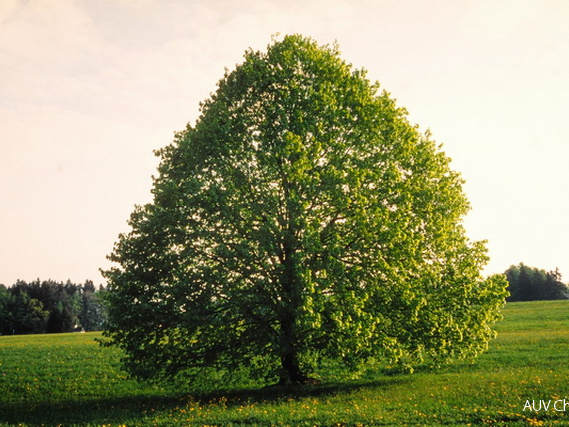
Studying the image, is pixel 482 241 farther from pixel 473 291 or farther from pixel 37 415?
pixel 37 415

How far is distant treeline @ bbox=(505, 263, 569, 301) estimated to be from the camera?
436ft

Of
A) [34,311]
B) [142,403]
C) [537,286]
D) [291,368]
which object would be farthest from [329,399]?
[537,286]

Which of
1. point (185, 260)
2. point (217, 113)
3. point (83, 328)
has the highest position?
point (217, 113)

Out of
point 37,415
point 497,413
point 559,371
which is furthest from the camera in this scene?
point 559,371

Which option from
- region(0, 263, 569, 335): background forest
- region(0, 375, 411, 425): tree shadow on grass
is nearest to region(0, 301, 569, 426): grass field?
region(0, 375, 411, 425): tree shadow on grass

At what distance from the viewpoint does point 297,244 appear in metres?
19.3

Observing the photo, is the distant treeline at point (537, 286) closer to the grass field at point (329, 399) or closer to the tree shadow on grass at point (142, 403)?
the grass field at point (329, 399)

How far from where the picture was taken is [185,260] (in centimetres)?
1980

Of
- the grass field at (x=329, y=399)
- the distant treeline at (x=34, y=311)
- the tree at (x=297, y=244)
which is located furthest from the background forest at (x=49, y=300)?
the tree at (x=297, y=244)

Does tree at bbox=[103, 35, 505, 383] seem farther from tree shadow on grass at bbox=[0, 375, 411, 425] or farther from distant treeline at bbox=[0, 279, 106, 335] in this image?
distant treeline at bbox=[0, 279, 106, 335]

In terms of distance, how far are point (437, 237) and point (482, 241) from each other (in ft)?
10.9

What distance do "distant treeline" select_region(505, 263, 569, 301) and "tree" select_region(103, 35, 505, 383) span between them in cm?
12957

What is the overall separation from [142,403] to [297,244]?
10.2m

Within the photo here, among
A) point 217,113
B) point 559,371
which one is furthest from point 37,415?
point 559,371
